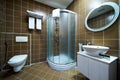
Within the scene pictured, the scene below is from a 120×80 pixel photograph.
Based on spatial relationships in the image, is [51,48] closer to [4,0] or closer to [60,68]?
[60,68]

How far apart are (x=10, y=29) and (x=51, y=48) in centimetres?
144

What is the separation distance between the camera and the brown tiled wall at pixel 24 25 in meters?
2.08

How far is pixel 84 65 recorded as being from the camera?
1.43 metres

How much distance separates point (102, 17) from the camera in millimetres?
1538

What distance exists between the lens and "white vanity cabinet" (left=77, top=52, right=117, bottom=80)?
101 cm

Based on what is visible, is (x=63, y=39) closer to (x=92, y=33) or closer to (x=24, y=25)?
(x=92, y=33)

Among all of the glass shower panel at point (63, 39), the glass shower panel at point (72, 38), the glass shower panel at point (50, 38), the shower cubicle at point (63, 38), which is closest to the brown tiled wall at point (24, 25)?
the glass shower panel at point (50, 38)

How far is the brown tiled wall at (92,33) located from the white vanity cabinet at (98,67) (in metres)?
0.29

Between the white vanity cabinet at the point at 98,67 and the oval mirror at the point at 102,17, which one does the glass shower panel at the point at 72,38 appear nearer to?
the oval mirror at the point at 102,17

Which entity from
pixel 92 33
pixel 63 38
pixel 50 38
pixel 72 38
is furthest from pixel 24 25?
pixel 92 33

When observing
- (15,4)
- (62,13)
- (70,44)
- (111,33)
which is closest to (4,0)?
(15,4)

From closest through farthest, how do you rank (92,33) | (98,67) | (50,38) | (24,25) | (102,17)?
(98,67) < (102,17) < (92,33) < (24,25) < (50,38)

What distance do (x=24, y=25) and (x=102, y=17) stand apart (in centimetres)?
229

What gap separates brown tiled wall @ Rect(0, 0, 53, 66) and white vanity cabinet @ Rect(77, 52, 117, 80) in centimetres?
169
